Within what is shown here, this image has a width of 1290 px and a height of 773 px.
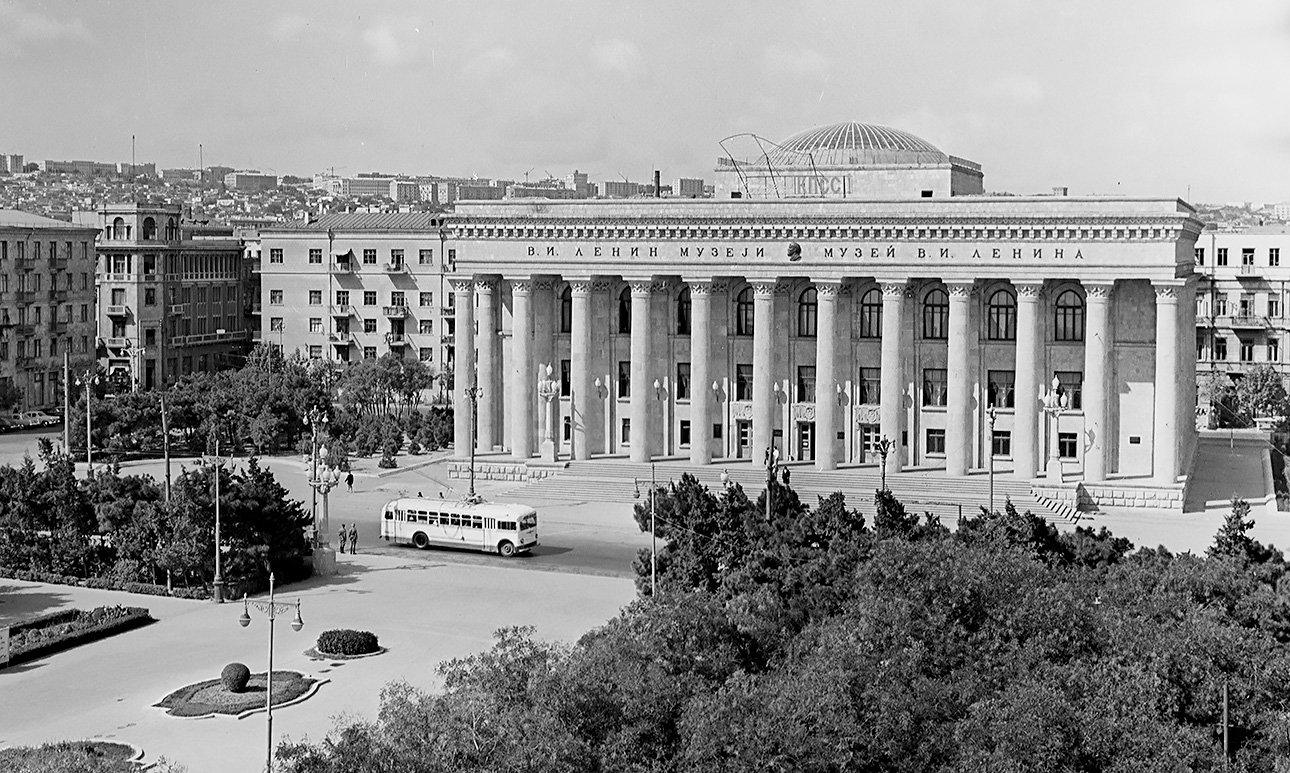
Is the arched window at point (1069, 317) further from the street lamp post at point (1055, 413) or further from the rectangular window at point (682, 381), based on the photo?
the rectangular window at point (682, 381)

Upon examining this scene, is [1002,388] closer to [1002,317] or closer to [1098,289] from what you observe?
[1002,317]

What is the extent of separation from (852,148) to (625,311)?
38.3ft

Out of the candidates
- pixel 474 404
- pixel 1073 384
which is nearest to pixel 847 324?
pixel 1073 384

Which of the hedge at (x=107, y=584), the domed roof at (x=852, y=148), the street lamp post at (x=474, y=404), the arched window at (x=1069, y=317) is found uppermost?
the domed roof at (x=852, y=148)

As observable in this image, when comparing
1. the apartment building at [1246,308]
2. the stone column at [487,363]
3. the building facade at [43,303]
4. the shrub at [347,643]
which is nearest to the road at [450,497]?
the stone column at [487,363]

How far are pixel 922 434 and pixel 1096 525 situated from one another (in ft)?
30.6

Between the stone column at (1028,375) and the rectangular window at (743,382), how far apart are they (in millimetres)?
11376

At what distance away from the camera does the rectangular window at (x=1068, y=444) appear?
69.4m

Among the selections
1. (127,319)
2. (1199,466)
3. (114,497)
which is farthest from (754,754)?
(127,319)

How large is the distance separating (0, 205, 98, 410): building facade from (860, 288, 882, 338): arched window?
148ft

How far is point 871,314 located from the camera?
238 feet

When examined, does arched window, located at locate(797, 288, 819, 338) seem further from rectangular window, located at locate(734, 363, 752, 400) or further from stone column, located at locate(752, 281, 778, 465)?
rectangular window, located at locate(734, 363, 752, 400)

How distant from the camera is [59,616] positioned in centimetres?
4791

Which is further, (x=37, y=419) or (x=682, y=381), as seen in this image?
(x=37, y=419)
